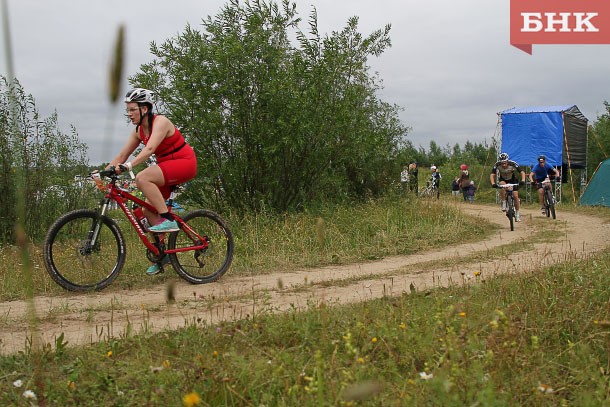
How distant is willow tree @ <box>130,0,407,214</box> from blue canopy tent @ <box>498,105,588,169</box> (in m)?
15.6

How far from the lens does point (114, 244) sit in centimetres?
662

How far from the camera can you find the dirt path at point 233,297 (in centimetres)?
448

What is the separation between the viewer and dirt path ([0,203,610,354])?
4477 millimetres

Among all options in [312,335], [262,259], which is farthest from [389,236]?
[312,335]

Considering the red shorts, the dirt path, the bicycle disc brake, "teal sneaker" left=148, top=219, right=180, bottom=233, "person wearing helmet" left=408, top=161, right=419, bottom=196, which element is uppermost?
the red shorts

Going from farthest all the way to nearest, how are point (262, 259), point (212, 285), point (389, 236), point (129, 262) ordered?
point (389, 236) < point (262, 259) < point (129, 262) < point (212, 285)

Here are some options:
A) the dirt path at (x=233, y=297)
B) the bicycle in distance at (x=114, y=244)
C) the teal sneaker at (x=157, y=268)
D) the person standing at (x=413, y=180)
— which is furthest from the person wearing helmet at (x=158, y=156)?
the person standing at (x=413, y=180)

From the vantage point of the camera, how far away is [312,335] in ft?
12.9

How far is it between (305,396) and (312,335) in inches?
39.3

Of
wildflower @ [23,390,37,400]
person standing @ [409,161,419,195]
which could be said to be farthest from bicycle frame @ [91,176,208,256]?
person standing @ [409,161,419,195]

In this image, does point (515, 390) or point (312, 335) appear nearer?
point (515, 390)

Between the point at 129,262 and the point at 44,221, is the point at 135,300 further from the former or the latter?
the point at 44,221

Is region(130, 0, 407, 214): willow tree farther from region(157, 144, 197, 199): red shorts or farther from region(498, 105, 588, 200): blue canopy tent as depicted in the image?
region(498, 105, 588, 200): blue canopy tent

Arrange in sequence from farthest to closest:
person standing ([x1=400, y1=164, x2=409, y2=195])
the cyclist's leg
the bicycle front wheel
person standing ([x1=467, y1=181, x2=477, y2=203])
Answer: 1. person standing ([x1=467, y1=181, x2=477, y2=203])
2. person standing ([x1=400, y1=164, x2=409, y2=195])
3. the cyclist's leg
4. the bicycle front wheel
